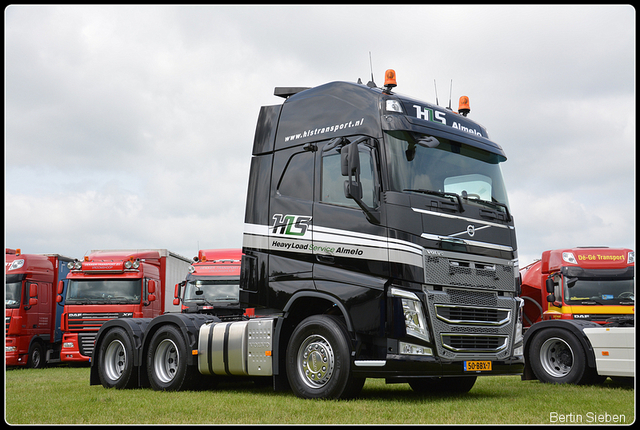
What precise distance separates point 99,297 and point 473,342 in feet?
46.0

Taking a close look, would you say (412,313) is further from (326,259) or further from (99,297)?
(99,297)

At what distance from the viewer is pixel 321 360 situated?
8.55 meters

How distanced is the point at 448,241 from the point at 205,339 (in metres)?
4.23

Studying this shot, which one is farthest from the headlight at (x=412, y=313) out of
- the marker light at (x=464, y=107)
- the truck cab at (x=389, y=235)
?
the marker light at (x=464, y=107)

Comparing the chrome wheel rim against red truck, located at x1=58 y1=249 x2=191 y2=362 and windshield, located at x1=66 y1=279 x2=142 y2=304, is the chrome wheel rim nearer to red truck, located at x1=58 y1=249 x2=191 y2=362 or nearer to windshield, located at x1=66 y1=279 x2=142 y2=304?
red truck, located at x1=58 y1=249 x2=191 y2=362

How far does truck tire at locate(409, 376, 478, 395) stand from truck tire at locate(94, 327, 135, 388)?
4936mm

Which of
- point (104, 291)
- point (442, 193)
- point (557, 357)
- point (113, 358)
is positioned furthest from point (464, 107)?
point (104, 291)

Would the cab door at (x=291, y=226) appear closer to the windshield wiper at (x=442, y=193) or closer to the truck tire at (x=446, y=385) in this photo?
the windshield wiper at (x=442, y=193)

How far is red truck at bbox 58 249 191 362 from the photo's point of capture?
63.2 ft

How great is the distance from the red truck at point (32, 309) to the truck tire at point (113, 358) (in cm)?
956

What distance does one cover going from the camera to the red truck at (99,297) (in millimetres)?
19266

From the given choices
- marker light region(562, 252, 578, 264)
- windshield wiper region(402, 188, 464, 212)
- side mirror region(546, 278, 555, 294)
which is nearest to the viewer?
windshield wiper region(402, 188, 464, 212)

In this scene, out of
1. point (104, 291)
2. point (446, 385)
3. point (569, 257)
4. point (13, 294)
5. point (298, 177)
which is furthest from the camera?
point (13, 294)

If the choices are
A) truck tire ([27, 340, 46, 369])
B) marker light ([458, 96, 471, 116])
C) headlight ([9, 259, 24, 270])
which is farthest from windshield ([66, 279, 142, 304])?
marker light ([458, 96, 471, 116])
